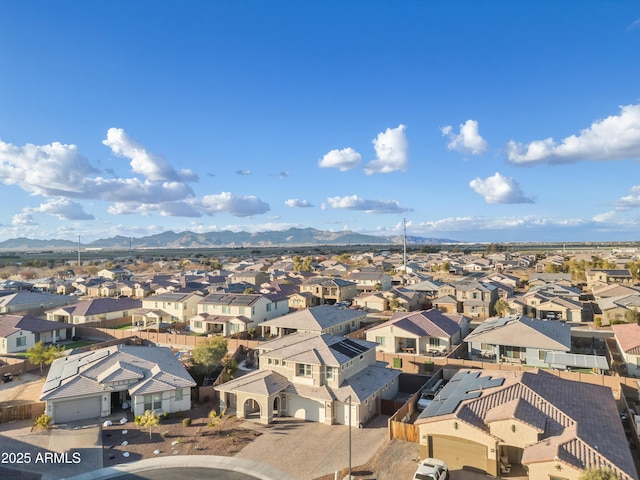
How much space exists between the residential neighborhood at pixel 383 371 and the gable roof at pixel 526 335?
126 millimetres

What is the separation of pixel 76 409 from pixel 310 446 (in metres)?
16.6

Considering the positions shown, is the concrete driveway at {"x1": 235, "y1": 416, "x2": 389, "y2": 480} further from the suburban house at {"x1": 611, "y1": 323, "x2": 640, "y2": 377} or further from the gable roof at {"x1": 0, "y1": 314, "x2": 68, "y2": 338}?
the gable roof at {"x1": 0, "y1": 314, "x2": 68, "y2": 338}

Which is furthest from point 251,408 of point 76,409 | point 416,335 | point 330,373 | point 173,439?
point 416,335

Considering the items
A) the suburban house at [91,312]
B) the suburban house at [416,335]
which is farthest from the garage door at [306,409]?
the suburban house at [91,312]

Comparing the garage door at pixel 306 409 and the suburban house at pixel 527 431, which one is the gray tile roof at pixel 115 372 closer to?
the garage door at pixel 306 409

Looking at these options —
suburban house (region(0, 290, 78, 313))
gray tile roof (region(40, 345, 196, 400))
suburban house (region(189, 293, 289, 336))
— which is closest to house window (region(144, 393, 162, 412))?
gray tile roof (region(40, 345, 196, 400))

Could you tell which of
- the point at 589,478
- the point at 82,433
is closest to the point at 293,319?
the point at 82,433

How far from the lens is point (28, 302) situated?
216 ft

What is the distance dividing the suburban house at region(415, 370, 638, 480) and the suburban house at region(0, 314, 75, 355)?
4616cm

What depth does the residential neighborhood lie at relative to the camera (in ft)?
73.2

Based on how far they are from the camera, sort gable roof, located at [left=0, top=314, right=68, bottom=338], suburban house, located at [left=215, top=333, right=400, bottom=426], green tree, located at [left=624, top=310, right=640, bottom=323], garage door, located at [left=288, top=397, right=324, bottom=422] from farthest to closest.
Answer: green tree, located at [left=624, top=310, right=640, bottom=323]
gable roof, located at [left=0, top=314, right=68, bottom=338]
garage door, located at [left=288, top=397, right=324, bottom=422]
suburban house, located at [left=215, top=333, right=400, bottom=426]

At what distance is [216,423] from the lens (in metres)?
28.0

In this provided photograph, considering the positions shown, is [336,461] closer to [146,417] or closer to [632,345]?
[146,417]

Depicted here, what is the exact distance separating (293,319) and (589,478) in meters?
35.5
